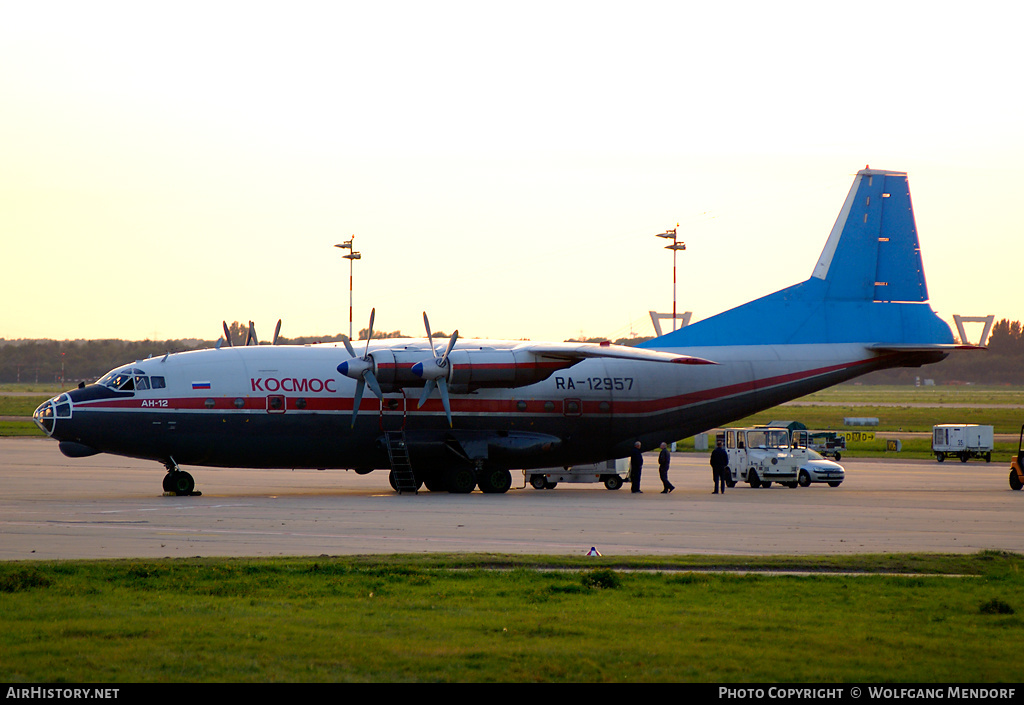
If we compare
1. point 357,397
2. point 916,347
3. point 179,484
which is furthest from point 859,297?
point 179,484

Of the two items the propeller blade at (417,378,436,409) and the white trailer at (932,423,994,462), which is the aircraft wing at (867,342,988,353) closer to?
the white trailer at (932,423,994,462)

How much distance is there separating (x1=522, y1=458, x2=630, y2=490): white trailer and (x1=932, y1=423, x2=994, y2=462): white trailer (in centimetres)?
2240

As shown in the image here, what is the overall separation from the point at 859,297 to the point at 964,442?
17926 mm

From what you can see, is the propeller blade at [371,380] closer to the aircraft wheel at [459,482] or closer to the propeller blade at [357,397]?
the propeller blade at [357,397]

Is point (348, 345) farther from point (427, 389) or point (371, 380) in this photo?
point (427, 389)

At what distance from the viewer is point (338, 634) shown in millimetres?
11312

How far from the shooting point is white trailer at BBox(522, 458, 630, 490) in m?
37.8

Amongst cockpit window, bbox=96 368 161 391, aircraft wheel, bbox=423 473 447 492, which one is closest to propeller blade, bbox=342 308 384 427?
aircraft wheel, bbox=423 473 447 492

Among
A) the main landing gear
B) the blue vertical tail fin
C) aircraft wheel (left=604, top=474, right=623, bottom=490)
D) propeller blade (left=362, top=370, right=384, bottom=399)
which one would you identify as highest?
the blue vertical tail fin

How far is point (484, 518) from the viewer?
83.8 feet

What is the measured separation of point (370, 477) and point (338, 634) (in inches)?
1279

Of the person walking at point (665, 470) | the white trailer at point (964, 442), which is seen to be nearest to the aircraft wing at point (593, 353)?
the person walking at point (665, 470)
